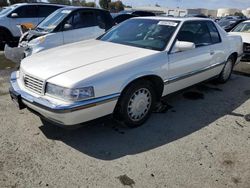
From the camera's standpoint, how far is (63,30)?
7.21 meters

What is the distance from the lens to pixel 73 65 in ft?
11.3

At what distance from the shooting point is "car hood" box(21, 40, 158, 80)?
338 cm

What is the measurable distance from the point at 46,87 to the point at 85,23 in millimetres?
4955

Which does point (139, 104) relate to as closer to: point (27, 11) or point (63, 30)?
point (63, 30)

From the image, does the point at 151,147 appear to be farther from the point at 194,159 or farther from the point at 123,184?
the point at 123,184

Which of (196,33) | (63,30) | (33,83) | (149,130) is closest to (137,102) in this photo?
(149,130)

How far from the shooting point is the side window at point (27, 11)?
32.8ft

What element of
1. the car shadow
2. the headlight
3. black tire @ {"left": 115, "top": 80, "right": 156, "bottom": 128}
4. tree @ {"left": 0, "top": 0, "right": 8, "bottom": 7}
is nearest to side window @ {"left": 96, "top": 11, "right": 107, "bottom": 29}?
the car shadow

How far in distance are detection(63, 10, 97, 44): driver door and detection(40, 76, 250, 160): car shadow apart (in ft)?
12.3

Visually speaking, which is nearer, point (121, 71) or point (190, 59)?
point (121, 71)

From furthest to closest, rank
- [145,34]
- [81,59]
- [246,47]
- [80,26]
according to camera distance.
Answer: [246,47] → [80,26] → [145,34] → [81,59]

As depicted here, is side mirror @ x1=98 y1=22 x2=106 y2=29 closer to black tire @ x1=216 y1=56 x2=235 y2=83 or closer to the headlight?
black tire @ x1=216 y1=56 x2=235 y2=83

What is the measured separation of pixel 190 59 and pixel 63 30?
4068 millimetres

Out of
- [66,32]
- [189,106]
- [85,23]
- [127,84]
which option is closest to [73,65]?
[127,84]
